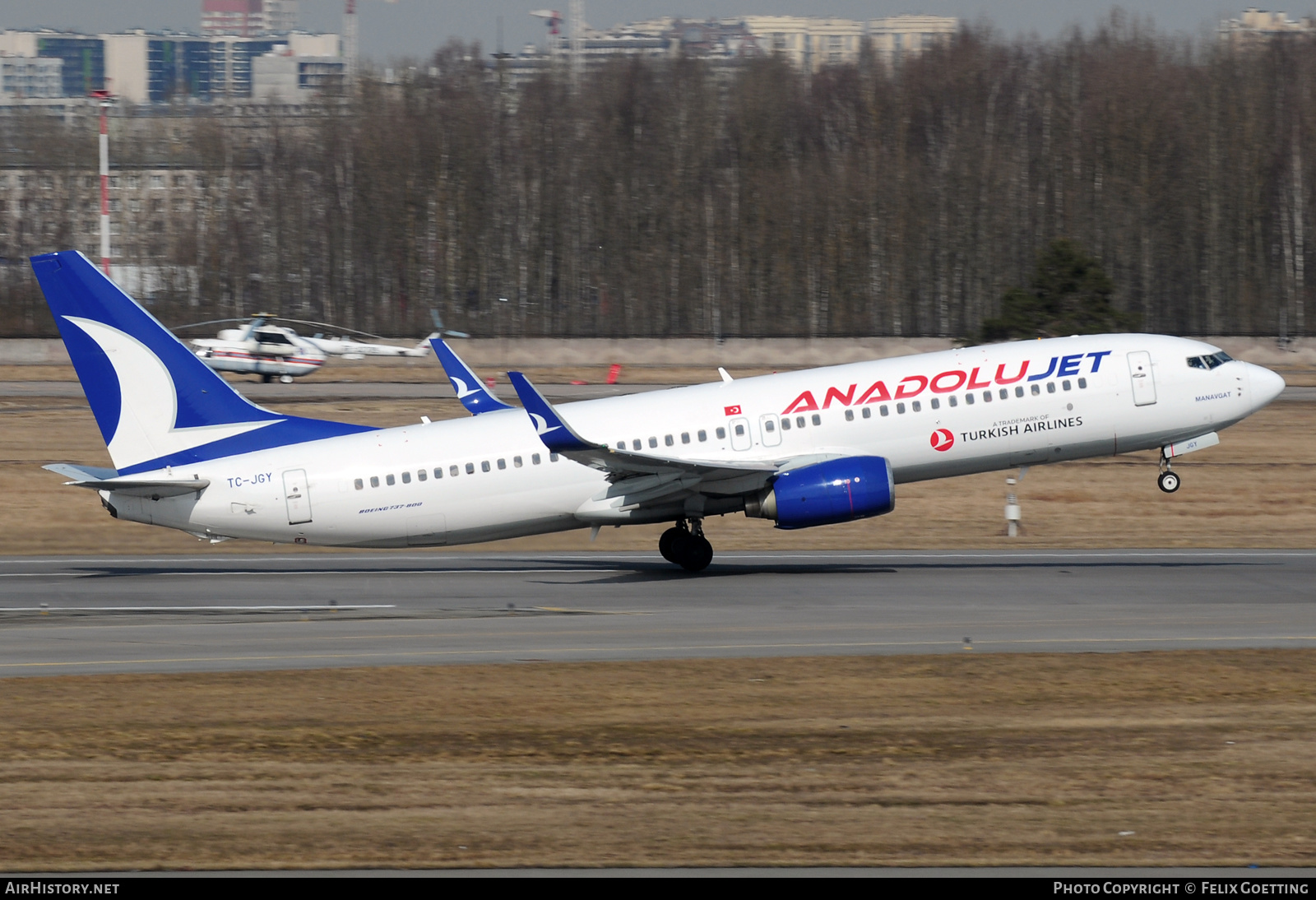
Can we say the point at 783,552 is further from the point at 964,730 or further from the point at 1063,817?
the point at 1063,817

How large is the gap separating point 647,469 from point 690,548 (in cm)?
253

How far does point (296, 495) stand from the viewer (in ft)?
93.7

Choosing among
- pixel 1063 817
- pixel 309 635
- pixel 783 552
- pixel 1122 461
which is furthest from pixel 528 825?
pixel 1122 461

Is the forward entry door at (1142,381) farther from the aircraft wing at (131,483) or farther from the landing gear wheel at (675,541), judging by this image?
the aircraft wing at (131,483)

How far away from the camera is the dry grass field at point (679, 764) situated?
1260 centimetres

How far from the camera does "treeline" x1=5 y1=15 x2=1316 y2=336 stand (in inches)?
3743

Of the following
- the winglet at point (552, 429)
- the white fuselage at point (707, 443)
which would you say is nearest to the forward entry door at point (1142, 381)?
the white fuselage at point (707, 443)

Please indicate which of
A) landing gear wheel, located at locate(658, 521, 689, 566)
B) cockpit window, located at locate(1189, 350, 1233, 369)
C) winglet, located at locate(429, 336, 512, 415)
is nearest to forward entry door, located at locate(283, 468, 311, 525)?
winglet, located at locate(429, 336, 512, 415)

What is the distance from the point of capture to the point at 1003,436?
95.1 feet

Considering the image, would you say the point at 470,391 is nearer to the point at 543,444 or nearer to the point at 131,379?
the point at 543,444

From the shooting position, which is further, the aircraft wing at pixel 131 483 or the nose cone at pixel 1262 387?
the nose cone at pixel 1262 387

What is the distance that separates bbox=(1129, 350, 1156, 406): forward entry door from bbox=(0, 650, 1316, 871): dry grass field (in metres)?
9.57

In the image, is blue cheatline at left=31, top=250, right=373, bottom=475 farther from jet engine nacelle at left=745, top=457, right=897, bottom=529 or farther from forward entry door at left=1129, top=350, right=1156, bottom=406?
forward entry door at left=1129, top=350, right=1156, bottom=406

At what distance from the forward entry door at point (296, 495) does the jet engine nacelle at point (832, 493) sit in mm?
9281
